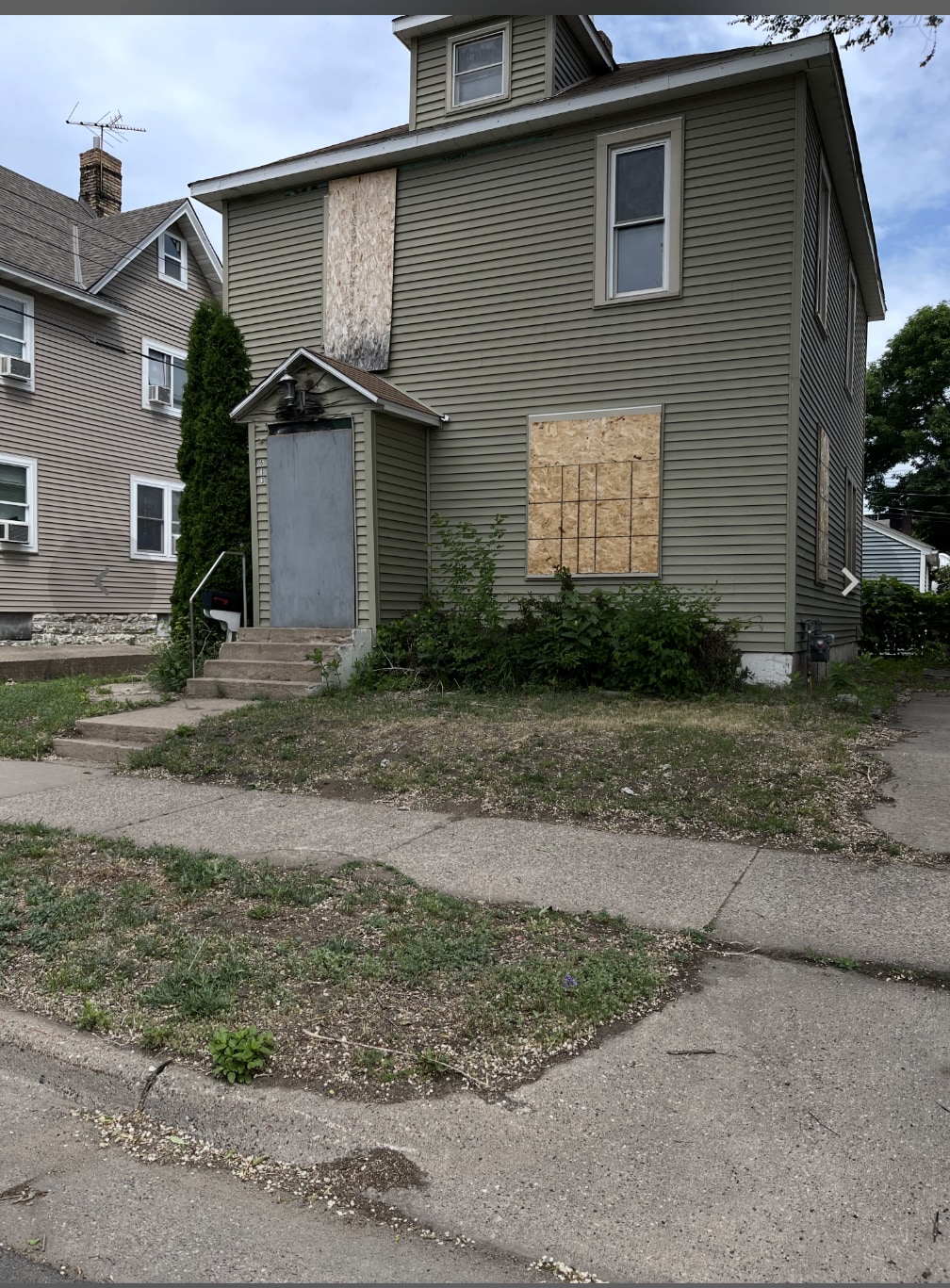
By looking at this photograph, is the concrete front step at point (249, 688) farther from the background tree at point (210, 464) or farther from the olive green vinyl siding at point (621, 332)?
the olive green vinyl siding at point (621, 332)

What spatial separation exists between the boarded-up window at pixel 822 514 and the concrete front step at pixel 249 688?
6.29 meters

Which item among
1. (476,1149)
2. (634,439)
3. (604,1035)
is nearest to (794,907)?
(604,1035)

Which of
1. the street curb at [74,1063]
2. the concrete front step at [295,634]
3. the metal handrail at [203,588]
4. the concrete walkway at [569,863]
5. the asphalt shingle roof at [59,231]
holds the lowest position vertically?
the street curb at [74,1063]

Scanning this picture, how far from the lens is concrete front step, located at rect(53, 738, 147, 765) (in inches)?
310

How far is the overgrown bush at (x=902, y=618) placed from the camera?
21.3 metres

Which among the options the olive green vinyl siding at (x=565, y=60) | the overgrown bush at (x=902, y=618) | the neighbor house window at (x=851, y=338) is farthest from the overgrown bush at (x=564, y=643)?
the overgrown bush at (x=902, y=618)

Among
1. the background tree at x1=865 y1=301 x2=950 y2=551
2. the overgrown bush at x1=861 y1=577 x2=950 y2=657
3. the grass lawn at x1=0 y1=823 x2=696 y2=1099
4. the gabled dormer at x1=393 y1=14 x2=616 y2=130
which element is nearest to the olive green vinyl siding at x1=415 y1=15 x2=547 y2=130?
the gabled dormer at x1=393 y1=14 x2=616 y2=130

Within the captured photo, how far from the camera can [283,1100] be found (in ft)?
8.77

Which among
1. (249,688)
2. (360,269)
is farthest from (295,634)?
(360,269)

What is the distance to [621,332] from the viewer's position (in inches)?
429

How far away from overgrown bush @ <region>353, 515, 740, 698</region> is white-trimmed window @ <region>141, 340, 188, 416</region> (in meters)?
13.7

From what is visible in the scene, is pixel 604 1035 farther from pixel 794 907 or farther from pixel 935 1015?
pixel 794 907

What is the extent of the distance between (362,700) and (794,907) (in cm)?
564

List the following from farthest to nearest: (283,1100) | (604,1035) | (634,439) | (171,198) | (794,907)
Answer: (171,198) < (634,439) < (794,907) < (604,1035) < (283,1100)
